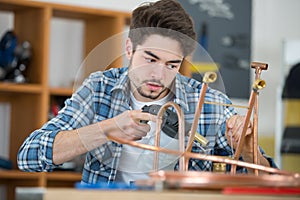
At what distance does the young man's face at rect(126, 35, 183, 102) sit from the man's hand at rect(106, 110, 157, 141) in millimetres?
185

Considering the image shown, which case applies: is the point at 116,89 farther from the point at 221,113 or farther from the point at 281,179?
the point at 281,179

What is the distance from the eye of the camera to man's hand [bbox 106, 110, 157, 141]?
1.76m

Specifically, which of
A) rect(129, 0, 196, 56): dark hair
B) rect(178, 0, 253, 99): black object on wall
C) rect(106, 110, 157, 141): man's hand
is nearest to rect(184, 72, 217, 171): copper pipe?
rect(106, 110, 157, 141): man's hand

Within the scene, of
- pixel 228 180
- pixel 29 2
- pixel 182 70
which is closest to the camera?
pixel 228 180

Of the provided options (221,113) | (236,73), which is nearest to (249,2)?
(236,73)

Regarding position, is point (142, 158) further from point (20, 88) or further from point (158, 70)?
point (20, 88)

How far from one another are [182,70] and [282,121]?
3.75 meters

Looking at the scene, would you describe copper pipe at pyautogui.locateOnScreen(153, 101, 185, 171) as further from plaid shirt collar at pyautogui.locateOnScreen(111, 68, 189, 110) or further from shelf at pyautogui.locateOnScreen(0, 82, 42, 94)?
shelf at pyautogui.locateOnScreen(0, 82, 42, 94)

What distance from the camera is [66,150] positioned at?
206 centimetres

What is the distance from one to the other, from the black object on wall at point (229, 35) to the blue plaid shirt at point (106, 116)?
12.0 ft

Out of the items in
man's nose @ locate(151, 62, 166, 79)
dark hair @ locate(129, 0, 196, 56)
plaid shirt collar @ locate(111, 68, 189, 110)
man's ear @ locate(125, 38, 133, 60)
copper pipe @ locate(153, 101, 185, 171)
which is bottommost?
copper pipe @ locate(153, 101, 185, 171)

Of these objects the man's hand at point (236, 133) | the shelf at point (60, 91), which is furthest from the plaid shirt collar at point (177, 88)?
the shelf at point (60, 91)

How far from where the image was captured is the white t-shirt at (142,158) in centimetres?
186

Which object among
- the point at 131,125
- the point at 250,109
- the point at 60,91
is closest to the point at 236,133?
the point at 250,109
